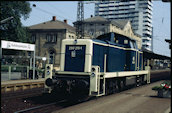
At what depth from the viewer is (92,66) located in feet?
32.9

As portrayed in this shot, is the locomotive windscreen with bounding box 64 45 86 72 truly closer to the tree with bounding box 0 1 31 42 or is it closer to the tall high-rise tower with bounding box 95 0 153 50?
the tree with bounding box 0 1 31 42

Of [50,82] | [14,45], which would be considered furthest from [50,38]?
[50,82]

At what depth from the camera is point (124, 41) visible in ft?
47.1

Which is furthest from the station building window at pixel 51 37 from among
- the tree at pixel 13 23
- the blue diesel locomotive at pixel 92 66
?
the blue diesel locomotive at pixel 92 66

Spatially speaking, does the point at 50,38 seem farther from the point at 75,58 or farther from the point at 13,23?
the point at 75,58

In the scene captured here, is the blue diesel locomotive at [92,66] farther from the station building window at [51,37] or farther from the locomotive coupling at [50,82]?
the station building window at [51,37]

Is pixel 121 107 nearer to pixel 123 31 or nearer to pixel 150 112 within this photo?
pixel 150 112

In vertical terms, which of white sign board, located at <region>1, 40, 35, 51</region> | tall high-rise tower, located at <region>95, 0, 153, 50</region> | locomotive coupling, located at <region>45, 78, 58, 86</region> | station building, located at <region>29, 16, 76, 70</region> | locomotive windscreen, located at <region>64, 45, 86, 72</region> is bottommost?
locomotive coupling, located at <region>45, 78, 58, 86</region>

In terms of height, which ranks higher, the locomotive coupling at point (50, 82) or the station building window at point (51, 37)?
the station building window at point (51, 37)

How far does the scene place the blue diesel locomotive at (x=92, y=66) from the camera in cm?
1004

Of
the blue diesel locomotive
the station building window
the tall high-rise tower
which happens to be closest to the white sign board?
the blue diesel locomotive

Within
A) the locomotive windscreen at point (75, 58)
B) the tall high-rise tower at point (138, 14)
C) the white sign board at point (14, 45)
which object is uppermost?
the tall high-rise tower at point (138, 14)

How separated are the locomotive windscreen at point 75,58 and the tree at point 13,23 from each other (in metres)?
27.9

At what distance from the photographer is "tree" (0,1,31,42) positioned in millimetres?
36688
